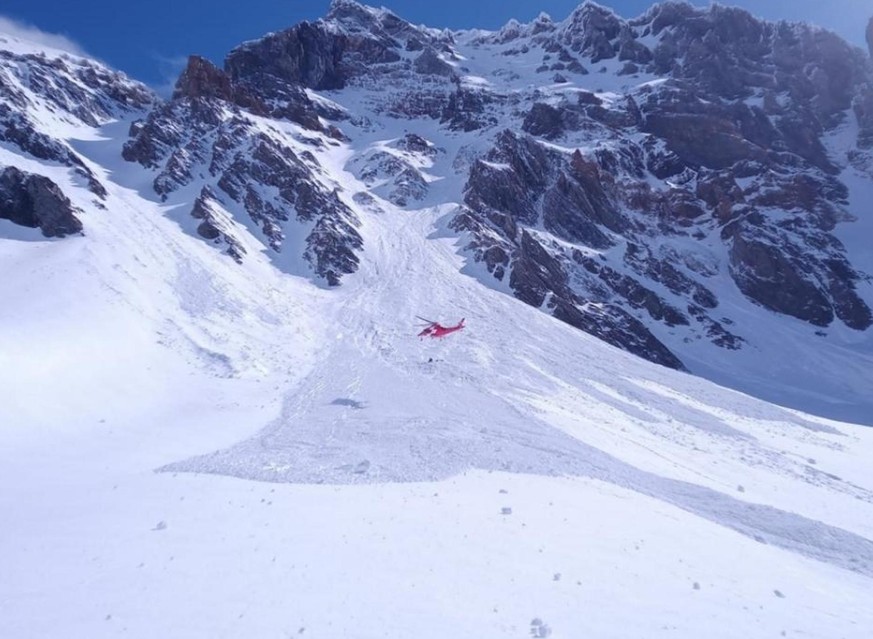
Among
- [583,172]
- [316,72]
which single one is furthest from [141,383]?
[316,72]

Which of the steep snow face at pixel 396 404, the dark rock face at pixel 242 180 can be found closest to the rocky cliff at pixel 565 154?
the dark rock face at pixel 242 180

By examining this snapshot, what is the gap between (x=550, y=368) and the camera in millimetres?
36625

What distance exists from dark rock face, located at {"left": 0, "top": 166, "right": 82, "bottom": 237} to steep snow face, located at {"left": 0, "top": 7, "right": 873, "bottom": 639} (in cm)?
147

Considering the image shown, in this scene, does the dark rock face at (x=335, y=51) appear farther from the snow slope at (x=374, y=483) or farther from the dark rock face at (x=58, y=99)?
the snow slope at (x=374, y=483)

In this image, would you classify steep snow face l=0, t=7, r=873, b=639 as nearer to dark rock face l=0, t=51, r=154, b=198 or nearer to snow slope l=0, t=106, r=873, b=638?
snow slope l=0, t=106, r=873, b=638

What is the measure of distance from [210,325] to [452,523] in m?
26.1

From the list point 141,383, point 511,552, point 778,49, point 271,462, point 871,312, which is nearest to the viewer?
point 511,552

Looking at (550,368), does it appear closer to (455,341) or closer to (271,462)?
(455,341)

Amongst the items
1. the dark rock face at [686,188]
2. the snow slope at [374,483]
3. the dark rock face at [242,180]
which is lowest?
the snow slope at [374,483]

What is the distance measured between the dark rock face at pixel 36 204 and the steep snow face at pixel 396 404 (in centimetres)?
147

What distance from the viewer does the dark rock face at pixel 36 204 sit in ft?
140

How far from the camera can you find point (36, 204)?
141 ft

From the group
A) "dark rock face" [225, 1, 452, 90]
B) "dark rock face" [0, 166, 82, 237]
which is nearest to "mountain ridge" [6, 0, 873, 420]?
"dark rock face" [225, 1, 452, 90]

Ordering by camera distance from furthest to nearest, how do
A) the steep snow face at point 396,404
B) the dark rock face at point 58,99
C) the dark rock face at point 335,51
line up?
the dark rock face at point 335,51 < the dark rock face at point 58,99 < the steep snow face at point 396,404
